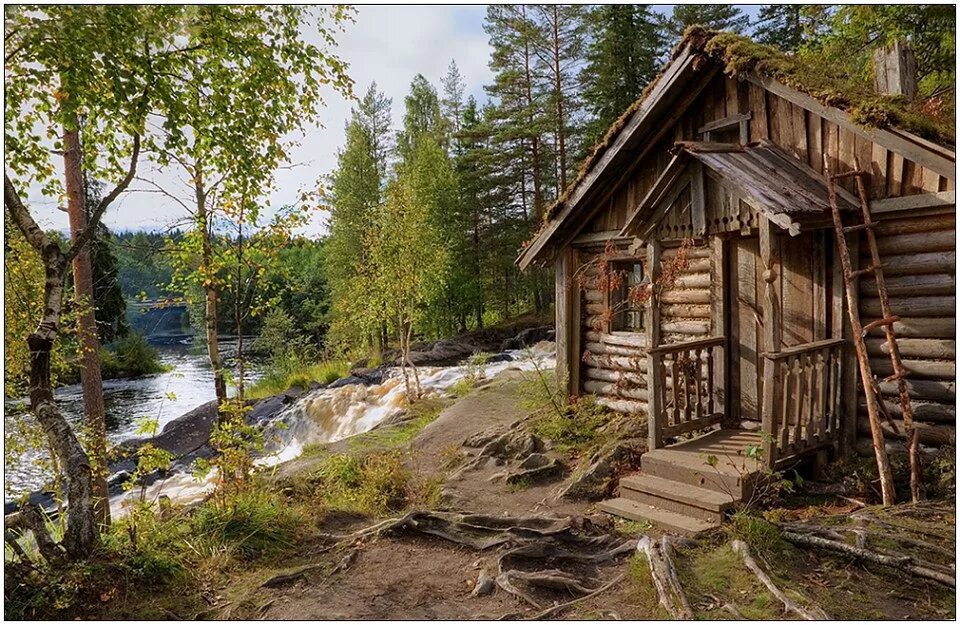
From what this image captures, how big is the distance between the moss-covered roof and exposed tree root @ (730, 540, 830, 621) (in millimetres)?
4574

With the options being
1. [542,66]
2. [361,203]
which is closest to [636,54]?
[542,66]

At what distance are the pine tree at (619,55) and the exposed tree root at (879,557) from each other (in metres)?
20.8

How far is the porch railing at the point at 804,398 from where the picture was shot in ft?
22.7

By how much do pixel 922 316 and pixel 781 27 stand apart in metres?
23.0

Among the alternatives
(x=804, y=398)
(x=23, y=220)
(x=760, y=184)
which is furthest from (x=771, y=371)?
(x=23, y=220)

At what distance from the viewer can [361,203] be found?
3144 cm

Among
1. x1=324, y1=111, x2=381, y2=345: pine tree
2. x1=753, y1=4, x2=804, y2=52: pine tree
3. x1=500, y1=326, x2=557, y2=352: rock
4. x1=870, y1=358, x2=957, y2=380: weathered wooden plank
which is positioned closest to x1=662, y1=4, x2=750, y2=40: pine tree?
x1=753, y1=4, x2=804, y2=52: pine tree

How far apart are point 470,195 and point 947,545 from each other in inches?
1042

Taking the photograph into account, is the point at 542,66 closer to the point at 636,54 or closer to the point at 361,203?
the point at 636,54

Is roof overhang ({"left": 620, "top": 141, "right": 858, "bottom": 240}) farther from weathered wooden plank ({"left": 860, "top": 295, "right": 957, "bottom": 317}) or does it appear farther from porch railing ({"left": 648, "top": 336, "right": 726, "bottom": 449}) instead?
porch railing ({"left": 648, "top": 336, "right": 726, "bottom": 449})

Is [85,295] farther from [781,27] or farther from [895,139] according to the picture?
[781,27]

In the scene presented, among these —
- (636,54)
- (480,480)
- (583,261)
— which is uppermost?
(636,54)

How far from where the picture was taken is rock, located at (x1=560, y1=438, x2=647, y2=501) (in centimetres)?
793

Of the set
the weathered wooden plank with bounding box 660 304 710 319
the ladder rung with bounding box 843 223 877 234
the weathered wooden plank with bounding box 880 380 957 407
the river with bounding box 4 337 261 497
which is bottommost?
the river with bounding box 4 337 261 497
